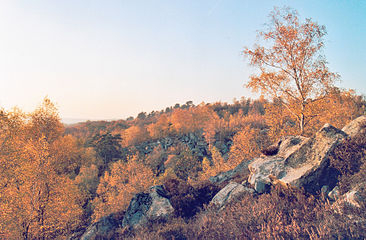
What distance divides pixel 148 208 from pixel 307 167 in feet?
26.6

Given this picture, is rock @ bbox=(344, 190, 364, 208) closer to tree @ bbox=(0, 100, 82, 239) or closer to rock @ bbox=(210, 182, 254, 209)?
rock @ bbox=(210, 182, 254, 209)

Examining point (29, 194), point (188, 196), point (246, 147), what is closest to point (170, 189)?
point (188, 196)

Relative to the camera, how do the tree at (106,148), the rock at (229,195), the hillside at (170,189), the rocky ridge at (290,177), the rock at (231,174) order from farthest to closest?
the tree at (106,148) → the rock at (231,174) → the rock at (229,195) → the rocky ridge at (290,177) → the hillside at (170,189)

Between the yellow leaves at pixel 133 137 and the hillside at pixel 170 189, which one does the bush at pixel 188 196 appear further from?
the yellow leaves at pixel 133 137

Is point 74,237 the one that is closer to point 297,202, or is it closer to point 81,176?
point 297,202

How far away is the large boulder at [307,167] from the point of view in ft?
23.7

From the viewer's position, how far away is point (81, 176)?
32438mm

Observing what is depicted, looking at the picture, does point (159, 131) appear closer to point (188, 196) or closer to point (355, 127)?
point (188, 196)

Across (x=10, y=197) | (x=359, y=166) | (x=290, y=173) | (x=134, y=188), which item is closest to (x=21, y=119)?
(x=10, y=197)

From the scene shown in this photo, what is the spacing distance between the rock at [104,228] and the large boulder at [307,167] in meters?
7.90

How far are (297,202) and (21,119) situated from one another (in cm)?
2789

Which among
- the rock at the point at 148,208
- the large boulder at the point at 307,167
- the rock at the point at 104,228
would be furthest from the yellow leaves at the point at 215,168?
the large boulder at the point at 307,167

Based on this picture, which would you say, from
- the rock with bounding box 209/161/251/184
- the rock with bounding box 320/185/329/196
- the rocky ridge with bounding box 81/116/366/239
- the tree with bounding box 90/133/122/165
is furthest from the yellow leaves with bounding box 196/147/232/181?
the tree with bounding box 90/133/122/165

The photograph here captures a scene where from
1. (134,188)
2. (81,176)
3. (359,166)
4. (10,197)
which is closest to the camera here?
(359,166)
